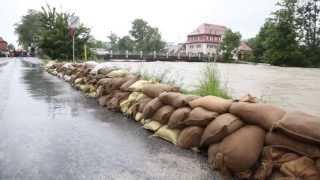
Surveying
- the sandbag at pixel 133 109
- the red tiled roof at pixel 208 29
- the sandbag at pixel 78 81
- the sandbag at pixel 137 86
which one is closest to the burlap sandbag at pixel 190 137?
the sandbag at pixel 133 109

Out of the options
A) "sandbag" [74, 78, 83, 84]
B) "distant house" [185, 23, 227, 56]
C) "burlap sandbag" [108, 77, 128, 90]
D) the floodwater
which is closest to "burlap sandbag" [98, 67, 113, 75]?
the floodwater

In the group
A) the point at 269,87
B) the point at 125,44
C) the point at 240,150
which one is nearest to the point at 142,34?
the point at 125,44

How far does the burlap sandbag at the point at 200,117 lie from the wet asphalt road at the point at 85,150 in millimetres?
328

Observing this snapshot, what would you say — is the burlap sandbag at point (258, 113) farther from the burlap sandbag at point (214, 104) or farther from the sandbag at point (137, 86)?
the sandbag at point (137, 86)

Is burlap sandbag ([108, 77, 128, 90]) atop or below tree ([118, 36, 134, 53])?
below

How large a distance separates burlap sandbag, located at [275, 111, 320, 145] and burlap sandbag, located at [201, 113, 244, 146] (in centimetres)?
47

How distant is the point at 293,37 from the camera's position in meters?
54.7

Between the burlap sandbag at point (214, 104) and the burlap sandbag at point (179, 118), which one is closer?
the burlap sandbag at point (214, 104)

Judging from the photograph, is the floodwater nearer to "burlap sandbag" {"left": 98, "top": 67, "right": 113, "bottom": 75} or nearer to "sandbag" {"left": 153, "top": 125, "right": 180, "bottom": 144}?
"burlap sandbag" {"left": 98, "top": 67, "right": 113, "bottom": 75}

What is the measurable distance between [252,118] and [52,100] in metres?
5.66

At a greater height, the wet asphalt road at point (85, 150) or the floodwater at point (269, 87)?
the floodwater at point (269, 87)

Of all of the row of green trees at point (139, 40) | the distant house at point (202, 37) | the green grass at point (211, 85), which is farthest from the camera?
the row of green trees at point (139, 40)

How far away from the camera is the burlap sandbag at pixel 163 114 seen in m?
4.93

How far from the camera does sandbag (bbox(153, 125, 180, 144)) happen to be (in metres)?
4.60
